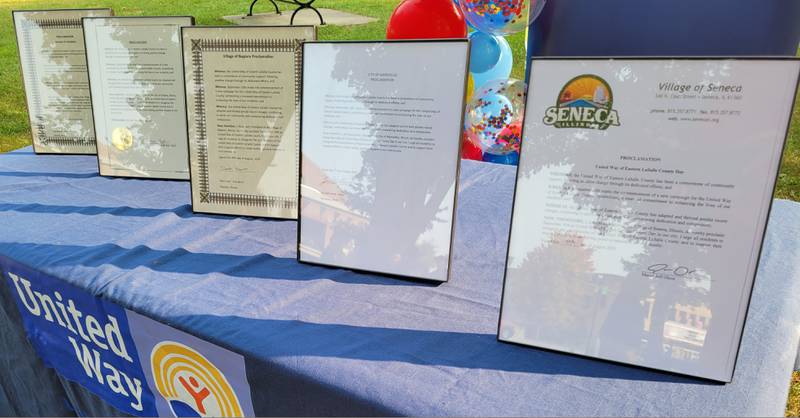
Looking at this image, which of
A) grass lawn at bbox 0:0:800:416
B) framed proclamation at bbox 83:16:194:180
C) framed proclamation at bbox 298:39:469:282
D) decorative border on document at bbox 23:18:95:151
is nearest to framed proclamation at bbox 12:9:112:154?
decorative border on document at bbox 23:18:95:151

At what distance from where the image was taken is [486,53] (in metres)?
2.23

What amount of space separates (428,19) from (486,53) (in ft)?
0.96

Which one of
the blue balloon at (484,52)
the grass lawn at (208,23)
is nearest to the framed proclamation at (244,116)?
the blue balloon at (484,52)

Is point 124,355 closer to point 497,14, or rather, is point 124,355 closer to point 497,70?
point 497,14

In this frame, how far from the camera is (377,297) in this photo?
2.52ft

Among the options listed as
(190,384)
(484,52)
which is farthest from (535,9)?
(190,384)

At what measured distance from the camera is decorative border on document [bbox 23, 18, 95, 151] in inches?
50.1

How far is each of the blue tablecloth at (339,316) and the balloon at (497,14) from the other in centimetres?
102

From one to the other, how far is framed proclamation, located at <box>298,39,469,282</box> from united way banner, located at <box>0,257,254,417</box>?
225 mm

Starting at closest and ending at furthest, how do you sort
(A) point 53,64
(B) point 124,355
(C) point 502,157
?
(B) point 124,355 < (A) point 53,64 < (C) point 502,157

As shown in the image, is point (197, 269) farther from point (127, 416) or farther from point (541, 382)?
point (541, 382)

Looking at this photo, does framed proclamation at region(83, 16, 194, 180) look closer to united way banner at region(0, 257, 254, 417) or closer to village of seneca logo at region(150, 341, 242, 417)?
united way banner at region(0, 257, 254, 417)

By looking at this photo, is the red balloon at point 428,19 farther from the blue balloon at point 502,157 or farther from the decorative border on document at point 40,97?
the decorative border on document at point 40,97

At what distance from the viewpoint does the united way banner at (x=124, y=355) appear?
0.72 metres
